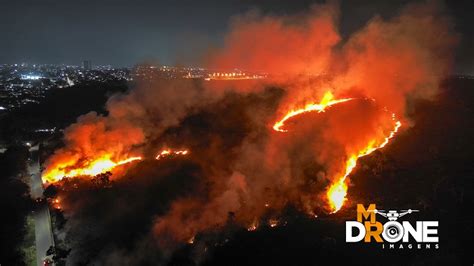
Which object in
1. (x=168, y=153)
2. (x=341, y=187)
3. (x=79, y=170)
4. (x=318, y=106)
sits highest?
(x=318, y=106)

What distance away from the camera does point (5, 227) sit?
23281 millimetres

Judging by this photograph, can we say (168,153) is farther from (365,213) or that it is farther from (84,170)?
(365,213)

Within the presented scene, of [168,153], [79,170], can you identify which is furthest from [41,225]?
[168,153]

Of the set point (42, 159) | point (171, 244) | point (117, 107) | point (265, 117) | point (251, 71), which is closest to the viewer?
point (171, 244)

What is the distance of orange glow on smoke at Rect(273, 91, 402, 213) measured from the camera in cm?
2438

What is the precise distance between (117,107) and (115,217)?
12773mm

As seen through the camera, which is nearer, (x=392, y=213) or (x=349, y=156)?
(x=392, y=213)

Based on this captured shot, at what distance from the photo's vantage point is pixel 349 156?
2878cm

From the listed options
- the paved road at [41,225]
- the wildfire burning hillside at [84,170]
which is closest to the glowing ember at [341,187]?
the wildfire burning hillside at [84,170]

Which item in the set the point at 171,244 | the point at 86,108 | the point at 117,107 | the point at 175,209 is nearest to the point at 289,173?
the point at 175,209

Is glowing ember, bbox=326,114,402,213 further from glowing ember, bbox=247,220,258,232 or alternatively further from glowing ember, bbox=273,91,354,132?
glowing ember, bbox=273,91,354,132

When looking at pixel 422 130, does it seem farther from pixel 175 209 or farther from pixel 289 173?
pixel 175 209

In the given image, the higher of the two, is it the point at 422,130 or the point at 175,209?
the point at 422,130

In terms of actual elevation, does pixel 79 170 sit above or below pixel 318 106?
below
